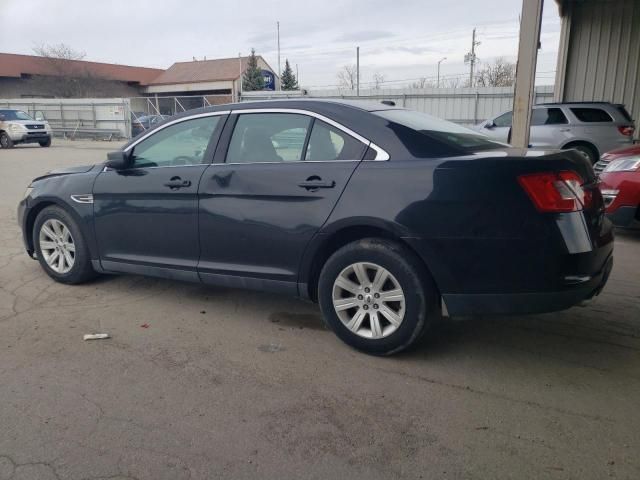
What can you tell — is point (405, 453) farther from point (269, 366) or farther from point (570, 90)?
point (570, 90)

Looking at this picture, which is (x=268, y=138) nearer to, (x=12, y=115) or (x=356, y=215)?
(x=356, y=215)

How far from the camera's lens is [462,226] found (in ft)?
10.4

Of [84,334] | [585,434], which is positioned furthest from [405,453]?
[84,334]

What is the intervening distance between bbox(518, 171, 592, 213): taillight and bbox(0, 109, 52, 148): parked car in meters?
25.1

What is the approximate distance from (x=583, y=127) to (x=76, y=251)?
1085 centimetres

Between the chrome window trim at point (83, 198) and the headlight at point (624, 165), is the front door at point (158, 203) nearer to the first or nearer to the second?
the chrome window trim at point (83, 198)

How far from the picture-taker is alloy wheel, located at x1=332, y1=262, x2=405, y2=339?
344cm

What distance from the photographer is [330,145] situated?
3.65 metres

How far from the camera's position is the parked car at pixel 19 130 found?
23.3 metres

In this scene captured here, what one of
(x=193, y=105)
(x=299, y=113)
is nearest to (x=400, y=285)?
(x=299, y=113)

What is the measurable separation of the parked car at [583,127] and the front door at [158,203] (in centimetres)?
873

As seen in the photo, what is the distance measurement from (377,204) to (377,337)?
0.87 m

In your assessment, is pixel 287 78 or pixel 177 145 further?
pixel 287 78

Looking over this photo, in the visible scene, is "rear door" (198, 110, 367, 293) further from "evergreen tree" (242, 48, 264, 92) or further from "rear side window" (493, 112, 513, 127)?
"evergreen tree" (242, 48, 264, 92)
